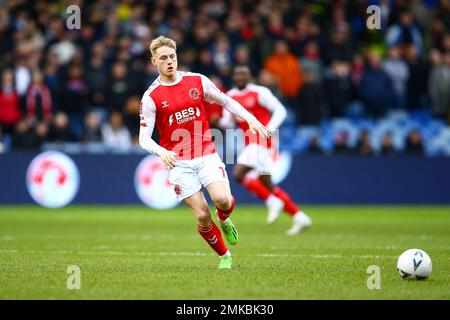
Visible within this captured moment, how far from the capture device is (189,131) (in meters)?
10.5

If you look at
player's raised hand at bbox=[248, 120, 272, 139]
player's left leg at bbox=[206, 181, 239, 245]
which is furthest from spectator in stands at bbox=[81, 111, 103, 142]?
player's raised hand at bbox=[248, 120, 272, 139]

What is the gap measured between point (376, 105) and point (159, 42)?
47.2ft

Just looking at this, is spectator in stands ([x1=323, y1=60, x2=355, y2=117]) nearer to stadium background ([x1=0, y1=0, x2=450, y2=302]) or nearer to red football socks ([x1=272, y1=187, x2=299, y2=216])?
stadium background ([x1=0, y1=0, x2=450, y2=302])

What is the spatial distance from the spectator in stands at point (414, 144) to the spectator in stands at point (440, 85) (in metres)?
1.20

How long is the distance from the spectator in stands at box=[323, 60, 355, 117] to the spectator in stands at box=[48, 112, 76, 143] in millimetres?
6408

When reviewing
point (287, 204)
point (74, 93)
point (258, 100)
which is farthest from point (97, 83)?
point (287, 204)

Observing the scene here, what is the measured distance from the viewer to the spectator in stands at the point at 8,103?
70.7 feet

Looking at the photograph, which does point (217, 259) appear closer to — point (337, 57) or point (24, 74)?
point (24, 74)

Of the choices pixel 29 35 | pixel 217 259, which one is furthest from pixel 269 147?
pixel 29 35

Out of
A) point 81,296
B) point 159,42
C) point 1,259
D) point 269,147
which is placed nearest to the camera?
point 81,296

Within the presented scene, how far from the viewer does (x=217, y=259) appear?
11578 mm

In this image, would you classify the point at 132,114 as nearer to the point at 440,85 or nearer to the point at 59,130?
the point at 59,130

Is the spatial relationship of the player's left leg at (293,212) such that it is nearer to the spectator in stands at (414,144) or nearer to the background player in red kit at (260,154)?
the background player in red kit at (260,154)
